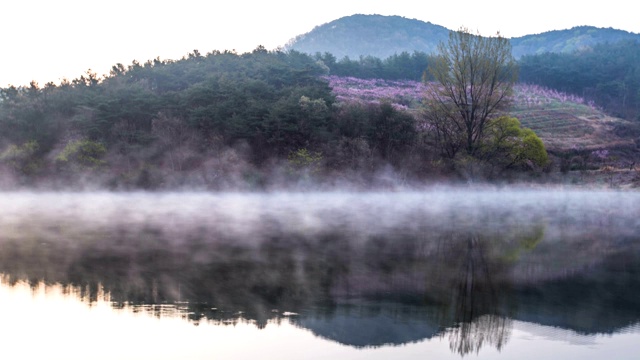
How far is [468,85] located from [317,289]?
34.1 metres

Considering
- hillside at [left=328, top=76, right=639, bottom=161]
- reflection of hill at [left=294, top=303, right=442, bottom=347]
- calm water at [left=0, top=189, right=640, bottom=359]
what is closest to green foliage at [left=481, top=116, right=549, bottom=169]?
hillside at [left=328, top=76, right=639, bottom=161]

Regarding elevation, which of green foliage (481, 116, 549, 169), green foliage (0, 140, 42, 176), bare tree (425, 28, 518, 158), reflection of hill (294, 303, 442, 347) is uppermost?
bare tree (425, 28, 518, 158)

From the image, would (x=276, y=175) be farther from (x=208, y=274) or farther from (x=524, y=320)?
(x=524, y=320)

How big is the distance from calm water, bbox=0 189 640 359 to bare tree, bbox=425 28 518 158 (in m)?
19.9

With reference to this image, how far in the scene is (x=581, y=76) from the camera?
92062 millimetres

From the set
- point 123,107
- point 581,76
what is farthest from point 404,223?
point 581,76

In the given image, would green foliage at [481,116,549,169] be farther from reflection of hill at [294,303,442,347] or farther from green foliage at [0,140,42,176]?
reflection of hill at [294,303,442,347]

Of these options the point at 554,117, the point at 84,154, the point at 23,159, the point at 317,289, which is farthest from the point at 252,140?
the point at 554,117

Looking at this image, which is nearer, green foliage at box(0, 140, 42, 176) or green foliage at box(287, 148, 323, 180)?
green foliage at box(287, 148, 323, 180)

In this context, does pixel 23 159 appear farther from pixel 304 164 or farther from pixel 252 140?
pixel 304 164

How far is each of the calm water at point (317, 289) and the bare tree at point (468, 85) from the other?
1986 cm

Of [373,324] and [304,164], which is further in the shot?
[304,164]

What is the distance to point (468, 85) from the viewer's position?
1657 inches

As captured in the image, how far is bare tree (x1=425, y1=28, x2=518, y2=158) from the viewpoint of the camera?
4059 centimetres
